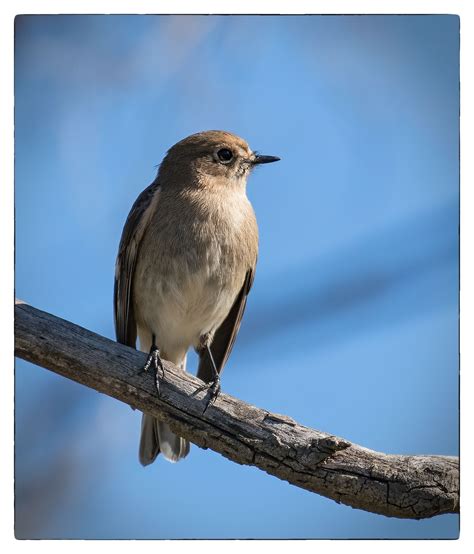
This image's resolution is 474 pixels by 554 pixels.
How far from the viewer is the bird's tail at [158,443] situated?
3.12 meters

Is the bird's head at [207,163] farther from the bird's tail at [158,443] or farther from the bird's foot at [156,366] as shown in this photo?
the bird's tail at [158,443]

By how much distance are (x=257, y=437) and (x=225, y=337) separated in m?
0.99

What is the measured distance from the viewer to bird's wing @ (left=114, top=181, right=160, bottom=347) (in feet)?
10.7

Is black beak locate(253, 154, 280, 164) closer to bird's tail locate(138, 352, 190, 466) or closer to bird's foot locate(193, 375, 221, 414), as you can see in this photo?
bird's foot locate(193, 375, 221, 414)

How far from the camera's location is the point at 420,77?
281 cm

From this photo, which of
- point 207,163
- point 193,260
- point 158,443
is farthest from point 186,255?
point 158,443

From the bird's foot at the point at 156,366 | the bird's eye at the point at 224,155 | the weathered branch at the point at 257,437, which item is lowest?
the weathered branch at the point at 257,437

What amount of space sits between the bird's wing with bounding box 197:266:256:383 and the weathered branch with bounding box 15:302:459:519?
0.61 m

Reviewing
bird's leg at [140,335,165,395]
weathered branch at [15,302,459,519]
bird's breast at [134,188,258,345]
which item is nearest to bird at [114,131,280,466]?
bird's breast at [134,188,258,345]

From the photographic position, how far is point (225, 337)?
11.8ft

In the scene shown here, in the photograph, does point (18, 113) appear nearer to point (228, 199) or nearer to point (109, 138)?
point (109, 138)

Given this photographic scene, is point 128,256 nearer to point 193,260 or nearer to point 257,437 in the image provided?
point 193,260

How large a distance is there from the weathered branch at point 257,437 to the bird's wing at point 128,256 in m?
0.52

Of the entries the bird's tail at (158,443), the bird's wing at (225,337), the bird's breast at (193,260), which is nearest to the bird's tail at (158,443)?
the bird's tail at (158,443)
